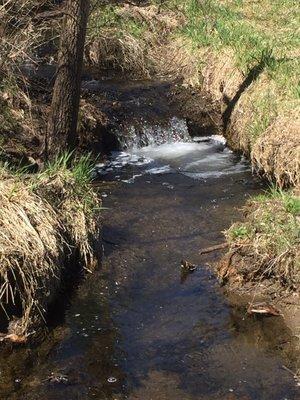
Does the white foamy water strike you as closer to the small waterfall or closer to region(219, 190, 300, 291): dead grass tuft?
the small waterfall

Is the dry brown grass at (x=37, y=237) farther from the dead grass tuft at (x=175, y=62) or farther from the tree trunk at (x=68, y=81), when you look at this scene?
the dead grass tuft at (x=175, y=62)

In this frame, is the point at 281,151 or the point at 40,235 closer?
the point at 40,235

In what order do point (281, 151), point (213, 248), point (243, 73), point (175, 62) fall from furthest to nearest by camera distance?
1. point (175, 62)
2. point (243, 73)
3. point (281, 151)
4. point (213, 248)

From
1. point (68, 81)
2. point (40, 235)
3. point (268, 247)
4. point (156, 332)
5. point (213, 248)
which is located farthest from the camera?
point (68, 81)

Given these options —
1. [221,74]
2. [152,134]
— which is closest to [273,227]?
[152,134]

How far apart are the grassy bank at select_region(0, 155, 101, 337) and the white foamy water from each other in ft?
9.46

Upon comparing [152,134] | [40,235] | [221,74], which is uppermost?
[221,74]

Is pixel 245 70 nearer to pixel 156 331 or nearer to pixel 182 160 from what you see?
pixel 182 160

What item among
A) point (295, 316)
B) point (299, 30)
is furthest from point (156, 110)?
point (295, 316)

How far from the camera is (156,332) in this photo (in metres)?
6.05

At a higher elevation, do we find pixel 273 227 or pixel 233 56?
pixel 233 56

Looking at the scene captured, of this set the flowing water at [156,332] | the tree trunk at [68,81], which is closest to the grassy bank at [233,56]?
the flowing water at [156,332]

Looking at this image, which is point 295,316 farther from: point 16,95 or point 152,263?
point 16,95

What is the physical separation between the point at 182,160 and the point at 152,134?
100cm
